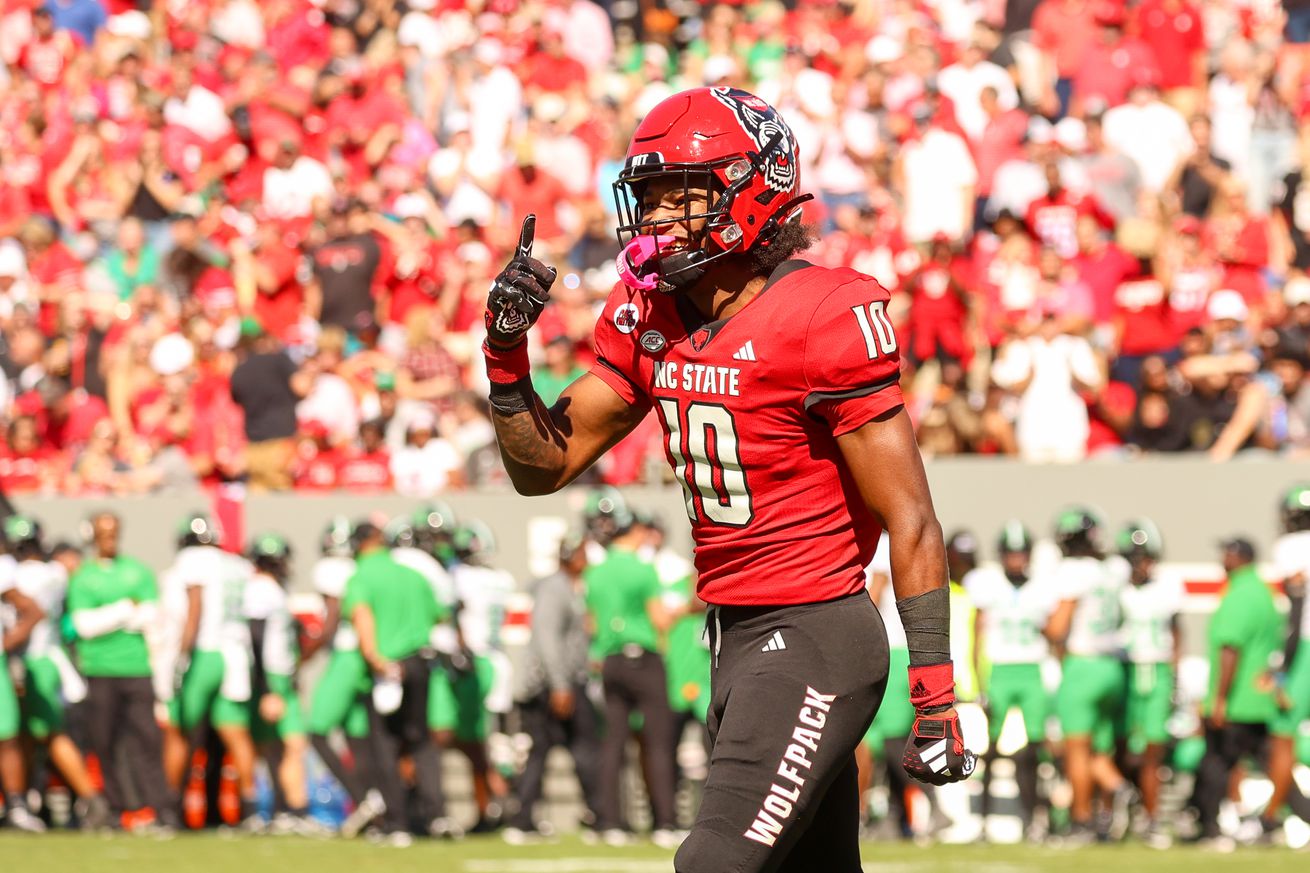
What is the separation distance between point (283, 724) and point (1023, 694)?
166 inches

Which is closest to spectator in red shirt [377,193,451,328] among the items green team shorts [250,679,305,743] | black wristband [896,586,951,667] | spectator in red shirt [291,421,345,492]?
spectator in red shirt [291,421,345,492]

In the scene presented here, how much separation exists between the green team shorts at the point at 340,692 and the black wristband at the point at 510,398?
756cm

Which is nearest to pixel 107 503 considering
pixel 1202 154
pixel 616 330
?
pixel 1202 154

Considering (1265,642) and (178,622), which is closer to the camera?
(1265,642)

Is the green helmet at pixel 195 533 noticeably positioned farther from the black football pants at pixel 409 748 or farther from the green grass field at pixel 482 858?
the green grass field at pixel 482 858

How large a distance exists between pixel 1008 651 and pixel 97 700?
5.11 m

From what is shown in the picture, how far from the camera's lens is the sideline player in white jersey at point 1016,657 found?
11.9 metres

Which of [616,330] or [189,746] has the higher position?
[616,330]

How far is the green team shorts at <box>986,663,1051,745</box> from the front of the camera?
39.0ft

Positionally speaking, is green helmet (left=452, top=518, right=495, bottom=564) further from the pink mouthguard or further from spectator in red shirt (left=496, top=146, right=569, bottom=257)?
the pink mouthguard

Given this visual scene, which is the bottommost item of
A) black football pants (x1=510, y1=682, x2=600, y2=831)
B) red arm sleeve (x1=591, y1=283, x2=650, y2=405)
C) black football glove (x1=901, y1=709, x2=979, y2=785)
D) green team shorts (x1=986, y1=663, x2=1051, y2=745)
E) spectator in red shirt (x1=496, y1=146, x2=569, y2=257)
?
black football pants (x1=510, y1=682, x2=600, y2=831)

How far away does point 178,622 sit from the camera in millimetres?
12727

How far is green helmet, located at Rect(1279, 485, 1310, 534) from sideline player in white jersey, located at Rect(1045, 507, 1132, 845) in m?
0.91

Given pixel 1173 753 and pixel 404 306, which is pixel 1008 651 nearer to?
pixel 1173 753
